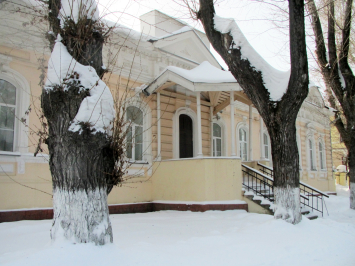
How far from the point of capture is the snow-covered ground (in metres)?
3.32

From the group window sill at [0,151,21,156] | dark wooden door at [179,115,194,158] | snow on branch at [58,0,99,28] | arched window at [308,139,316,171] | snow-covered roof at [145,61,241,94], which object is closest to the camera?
snow on branch at [58,0,99,28]

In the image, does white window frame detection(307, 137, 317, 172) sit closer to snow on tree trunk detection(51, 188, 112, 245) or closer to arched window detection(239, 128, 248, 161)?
arched window detection(239, 128, 248, 161)

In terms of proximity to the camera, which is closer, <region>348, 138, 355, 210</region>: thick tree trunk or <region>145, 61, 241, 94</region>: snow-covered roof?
<region>145, 61, 241, 94</region>: snow-covered roof

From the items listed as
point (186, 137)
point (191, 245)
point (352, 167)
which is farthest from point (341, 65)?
point (191, 245)

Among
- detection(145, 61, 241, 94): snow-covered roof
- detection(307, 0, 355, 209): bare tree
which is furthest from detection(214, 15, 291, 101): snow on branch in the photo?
detection(307, 0, 355, 209): bare tree

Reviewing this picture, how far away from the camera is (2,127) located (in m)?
6.90

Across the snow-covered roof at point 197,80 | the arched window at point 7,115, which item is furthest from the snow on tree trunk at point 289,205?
the arched window at point 7,115

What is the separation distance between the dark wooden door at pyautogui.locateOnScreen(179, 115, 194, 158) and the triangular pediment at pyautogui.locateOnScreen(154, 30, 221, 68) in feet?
6.98

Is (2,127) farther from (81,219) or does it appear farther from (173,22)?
(173,22)

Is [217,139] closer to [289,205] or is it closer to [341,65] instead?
[341,65]

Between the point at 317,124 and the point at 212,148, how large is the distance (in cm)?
920

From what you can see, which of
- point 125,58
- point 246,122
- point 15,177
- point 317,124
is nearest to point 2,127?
point 15,177

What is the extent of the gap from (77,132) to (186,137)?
280 inches

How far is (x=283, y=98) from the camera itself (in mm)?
5801
